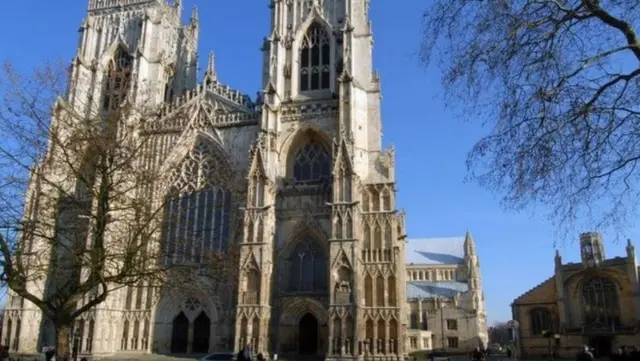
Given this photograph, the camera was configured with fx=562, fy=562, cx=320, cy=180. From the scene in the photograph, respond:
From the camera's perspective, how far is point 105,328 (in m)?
32.3

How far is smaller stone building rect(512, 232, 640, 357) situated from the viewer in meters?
49.5

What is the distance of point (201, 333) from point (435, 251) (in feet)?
204

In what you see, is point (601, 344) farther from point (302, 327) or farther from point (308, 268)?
point (308, 268)

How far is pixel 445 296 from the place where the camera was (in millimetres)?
71875

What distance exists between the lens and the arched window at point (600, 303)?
50.2 m

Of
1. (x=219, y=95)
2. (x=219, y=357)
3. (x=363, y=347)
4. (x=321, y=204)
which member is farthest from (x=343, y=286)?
(x=219, y=95)

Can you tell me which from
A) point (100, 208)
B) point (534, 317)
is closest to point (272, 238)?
point (100, 208)

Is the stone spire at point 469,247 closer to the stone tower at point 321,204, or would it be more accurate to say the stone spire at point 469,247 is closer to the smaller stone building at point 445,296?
Result: the smaller stone building at point 445,296

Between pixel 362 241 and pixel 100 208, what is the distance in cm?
1801

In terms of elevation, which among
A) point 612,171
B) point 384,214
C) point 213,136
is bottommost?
point 612,171

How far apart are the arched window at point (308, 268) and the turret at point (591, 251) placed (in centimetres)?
3127

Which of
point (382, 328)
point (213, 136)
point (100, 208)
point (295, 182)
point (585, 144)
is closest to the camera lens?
point (585, 144)

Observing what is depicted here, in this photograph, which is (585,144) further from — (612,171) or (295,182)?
(295,182)

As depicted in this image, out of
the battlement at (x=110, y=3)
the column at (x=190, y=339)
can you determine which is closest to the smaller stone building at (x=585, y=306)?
the column at (x=190, y=339)
